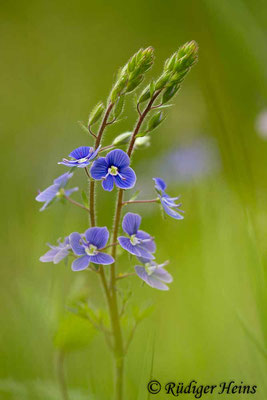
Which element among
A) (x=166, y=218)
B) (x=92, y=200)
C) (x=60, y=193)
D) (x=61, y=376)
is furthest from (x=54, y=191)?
(x=61, y=376)

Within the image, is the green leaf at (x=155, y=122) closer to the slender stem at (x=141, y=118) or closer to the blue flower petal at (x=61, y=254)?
the slender stem at (x=141, y=118)

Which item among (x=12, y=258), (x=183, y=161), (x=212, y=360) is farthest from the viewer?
(x=183, y=161)

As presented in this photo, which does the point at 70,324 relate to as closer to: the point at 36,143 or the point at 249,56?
the point at 249,56

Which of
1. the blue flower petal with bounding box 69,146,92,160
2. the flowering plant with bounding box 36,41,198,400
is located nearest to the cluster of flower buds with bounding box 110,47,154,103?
the flowering plant with bounding box 36,41,198,400

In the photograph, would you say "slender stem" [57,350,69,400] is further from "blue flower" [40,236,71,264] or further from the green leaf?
the green leaf

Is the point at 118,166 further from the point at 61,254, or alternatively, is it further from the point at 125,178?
the point at 61,254

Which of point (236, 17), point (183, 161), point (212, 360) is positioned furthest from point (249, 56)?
point (183, 161)
